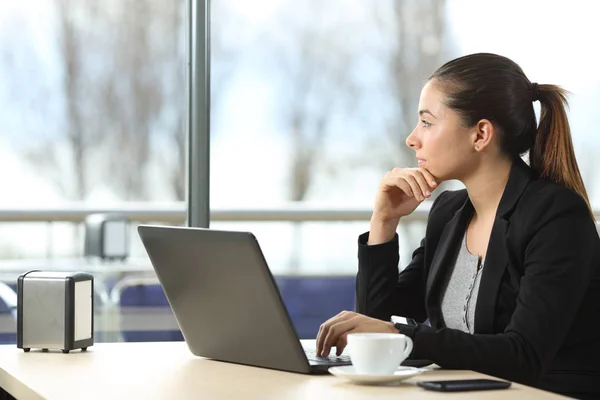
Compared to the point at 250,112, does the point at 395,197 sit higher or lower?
higher

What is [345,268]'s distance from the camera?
22.4 ft

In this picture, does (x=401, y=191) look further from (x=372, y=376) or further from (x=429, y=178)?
(x=372, y=376)

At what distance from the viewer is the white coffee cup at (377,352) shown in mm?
1286

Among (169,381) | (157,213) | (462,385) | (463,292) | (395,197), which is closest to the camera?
(462,385)

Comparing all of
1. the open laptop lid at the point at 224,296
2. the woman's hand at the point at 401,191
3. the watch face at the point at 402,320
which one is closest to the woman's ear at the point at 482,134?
the woman's hand at the point at 401,191

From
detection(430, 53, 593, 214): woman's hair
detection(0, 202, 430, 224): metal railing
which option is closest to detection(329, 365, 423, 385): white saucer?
detection(430, 53, 593, 214): woman's hair

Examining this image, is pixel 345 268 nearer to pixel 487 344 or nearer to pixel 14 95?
pixel 14 95

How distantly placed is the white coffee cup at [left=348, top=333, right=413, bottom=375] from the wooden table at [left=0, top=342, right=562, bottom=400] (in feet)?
0.08

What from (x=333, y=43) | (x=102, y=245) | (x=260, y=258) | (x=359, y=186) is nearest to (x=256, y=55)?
(x=333, y=43)

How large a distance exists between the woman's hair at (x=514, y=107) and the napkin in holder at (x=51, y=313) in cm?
76

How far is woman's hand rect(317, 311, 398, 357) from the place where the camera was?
4.92 ft

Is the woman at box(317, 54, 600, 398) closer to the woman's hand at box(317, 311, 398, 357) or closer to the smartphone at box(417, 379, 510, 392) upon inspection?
the woman's hand at box(317, 311, 398, 357)

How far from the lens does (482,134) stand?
1.87 m

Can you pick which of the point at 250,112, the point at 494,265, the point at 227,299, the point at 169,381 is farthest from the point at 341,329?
the point at 250,112
